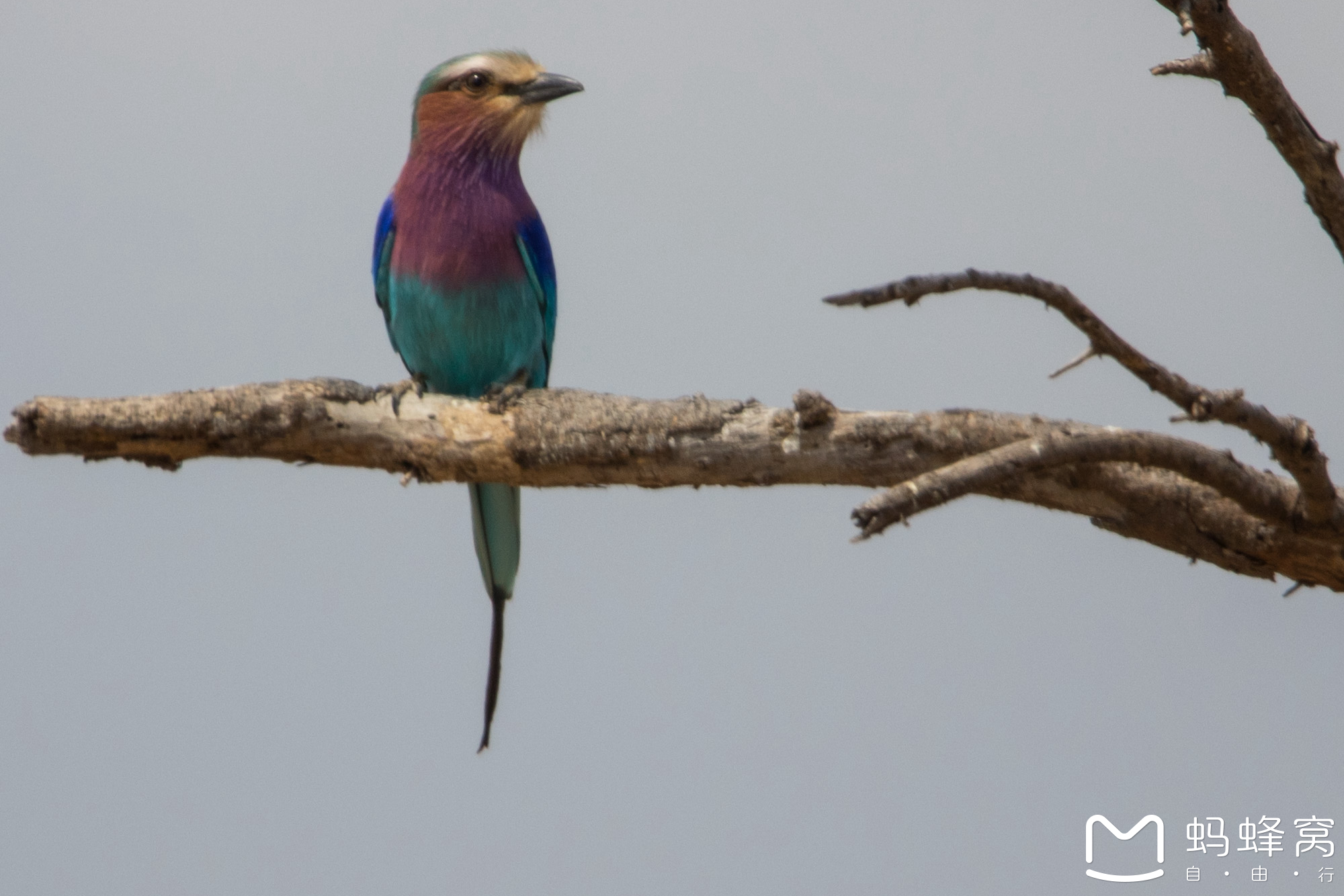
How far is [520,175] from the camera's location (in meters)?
4.52

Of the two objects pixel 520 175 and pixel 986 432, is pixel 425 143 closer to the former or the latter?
pixel 520 175

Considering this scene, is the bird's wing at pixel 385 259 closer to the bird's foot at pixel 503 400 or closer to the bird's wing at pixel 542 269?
the bird's wing at pixel 542 269

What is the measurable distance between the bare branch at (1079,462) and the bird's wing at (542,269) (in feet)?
6.71

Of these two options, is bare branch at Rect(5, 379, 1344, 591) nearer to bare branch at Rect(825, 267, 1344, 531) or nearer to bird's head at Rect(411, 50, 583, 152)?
bare branch at Rect(825, 267, 1344, 531)

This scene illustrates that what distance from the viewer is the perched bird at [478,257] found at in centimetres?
419

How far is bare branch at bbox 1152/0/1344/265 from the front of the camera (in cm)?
256

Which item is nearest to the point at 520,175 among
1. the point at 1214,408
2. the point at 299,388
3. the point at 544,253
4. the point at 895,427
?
the point at 544,253

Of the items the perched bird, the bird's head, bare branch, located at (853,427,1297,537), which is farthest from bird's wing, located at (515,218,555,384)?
bare branch, located at (853,427,1297,537)

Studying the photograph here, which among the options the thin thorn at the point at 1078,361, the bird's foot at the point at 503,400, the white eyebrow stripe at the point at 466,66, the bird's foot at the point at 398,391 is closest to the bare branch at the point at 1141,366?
the thin thorn at the point at 1078,361

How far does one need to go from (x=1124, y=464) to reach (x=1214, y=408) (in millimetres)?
601

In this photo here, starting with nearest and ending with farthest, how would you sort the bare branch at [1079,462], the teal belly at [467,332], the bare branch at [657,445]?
the bare branch at [1079,462] < the bare branch at [657,445] < the teal belly at [467,332]

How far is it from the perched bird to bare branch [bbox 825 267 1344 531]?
2077 millimetres

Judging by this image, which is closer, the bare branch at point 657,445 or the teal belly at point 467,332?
the bare branch at point 657,445

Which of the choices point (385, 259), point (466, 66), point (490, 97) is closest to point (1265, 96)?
point (490, 97)
